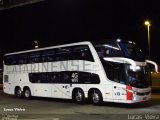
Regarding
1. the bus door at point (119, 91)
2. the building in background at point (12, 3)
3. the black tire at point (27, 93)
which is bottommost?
the black tire at point (27, 93)

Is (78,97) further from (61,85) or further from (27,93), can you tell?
(27,93)

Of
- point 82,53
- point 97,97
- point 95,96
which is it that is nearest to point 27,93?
point 82,53

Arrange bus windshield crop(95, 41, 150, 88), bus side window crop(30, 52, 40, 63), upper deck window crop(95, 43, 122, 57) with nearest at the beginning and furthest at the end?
bus windshield crop(95, 41, 150, 88) → upper deck window crop(95, 43, 122, 57) → bus side window crop(30, 52, 40, 63)

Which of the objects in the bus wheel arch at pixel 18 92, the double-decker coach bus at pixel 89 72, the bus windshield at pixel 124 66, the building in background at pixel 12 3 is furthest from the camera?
the bus wheel arch at pixel 18 92

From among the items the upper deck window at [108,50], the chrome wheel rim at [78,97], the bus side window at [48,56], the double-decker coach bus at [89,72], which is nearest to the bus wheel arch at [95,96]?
the double-decker coach bus at [89,72]

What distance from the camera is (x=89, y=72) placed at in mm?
20578

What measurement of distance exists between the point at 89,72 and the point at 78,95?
1.81 m

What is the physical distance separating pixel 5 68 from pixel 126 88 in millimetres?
13792

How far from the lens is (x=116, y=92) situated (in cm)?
1902

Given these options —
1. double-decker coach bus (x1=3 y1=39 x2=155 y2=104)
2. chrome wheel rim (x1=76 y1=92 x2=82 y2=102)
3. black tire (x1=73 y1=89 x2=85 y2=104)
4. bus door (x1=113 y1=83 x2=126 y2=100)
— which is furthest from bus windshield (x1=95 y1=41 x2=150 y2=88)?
chrome wheel rim (x1=76 y1=92 x2=82 y2=102)

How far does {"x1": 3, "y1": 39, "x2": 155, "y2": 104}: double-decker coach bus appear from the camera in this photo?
18684 mm

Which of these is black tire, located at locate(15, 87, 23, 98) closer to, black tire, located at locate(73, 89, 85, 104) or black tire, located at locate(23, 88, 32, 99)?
black tire, located at locate(23, 88, 32, 99)

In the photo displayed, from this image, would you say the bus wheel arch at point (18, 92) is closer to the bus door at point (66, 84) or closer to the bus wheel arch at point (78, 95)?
the bus door at point (66, 84)

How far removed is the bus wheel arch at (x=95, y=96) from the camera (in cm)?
2017
